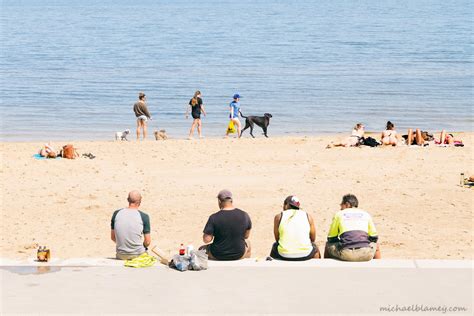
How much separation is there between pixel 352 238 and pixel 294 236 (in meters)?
0.71

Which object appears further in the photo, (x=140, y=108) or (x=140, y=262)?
(x=140, y=108)

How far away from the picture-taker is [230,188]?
71.4 ft

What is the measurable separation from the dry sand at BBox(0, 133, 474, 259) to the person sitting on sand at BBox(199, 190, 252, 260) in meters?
3.34

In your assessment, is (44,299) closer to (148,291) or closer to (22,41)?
(148,291)

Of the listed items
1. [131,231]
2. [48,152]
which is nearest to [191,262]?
[131,231]

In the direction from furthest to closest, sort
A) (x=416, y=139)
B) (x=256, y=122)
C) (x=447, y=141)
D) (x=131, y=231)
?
1. (x=256, y=122)
2. (x=447, y=141)
3. (x=416, y=139)
4. (x=131, y=231)

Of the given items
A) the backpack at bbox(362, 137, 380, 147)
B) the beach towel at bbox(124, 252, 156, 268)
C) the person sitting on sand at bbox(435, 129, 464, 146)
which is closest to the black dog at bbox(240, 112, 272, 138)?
the backpack at bbox(362, 137, 380, 147)

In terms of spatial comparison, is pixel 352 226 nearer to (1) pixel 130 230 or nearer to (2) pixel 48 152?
(1) pixel 130 230

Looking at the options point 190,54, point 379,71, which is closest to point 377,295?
point 379,71

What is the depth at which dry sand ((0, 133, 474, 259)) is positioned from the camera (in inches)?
701

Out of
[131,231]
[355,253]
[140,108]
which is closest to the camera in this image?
[355,253]

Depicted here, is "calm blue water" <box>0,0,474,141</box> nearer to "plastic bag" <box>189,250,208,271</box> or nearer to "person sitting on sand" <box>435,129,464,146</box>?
"person sitting on sand" <box>435,129,464,146</box>

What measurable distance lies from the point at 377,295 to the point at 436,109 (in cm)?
3032

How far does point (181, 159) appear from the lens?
24.9 metres
